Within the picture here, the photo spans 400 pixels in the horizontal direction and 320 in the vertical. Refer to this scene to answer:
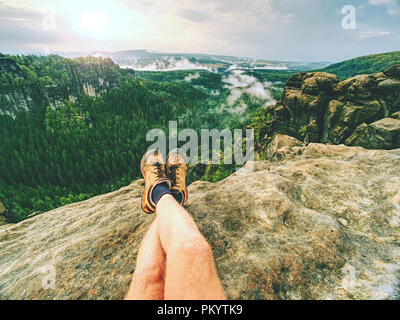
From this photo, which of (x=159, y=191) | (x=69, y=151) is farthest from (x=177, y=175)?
(x=69, y=151)

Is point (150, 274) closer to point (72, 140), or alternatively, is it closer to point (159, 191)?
point (159, 191)

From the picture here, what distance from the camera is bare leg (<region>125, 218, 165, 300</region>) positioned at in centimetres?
254

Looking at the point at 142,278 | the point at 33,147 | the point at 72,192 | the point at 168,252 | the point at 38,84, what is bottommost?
the point at 72,192

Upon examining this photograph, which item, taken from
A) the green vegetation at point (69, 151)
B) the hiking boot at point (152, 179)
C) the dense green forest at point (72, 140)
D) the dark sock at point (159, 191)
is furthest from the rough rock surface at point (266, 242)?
the green vegetation at point (69, 151)

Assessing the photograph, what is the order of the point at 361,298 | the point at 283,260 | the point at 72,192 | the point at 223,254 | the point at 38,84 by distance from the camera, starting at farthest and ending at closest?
the point at 38,84 < the point at 72,192 < the point at 223,254 < the point at 283,260 < the point at 361,298

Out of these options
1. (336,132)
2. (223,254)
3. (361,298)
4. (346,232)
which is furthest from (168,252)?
(336,132)

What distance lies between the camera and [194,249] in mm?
2494

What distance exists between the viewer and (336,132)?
73.0 ft

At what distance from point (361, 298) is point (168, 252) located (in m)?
2.81

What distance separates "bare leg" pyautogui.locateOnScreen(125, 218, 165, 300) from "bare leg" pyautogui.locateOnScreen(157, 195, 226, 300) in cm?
27

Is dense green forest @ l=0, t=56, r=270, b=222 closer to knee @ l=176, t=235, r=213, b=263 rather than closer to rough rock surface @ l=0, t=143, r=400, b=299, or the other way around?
rough rock surface @ l=0, t=143, r=400, b=299
